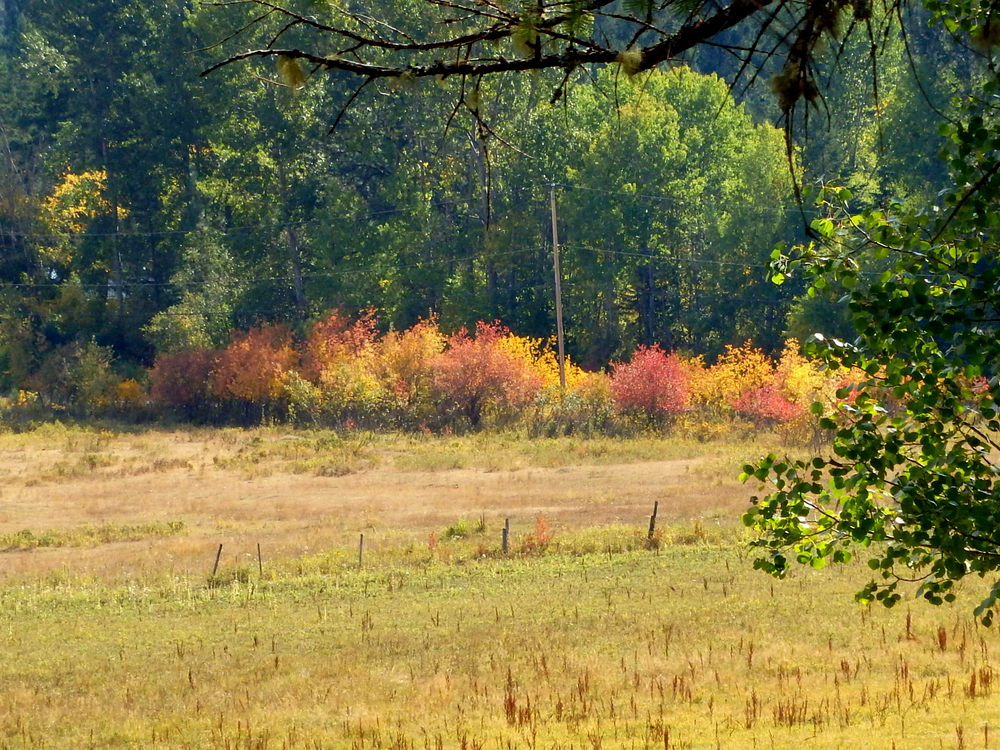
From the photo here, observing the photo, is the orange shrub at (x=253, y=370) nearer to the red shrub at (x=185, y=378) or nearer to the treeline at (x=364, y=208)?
the red shrub at (x=185, y=378)

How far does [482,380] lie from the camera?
55.8 metres

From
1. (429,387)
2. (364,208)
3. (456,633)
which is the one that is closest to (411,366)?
(429,387)

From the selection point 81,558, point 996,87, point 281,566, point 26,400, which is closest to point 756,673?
point 996,87

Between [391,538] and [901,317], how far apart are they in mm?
21181

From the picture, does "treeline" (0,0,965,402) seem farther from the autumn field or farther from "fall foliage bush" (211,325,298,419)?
the autumn field

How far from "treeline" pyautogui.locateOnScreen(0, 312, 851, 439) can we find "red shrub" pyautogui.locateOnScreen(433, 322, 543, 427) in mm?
55

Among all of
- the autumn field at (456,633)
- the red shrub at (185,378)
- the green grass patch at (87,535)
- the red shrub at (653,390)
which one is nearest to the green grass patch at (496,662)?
the autumn field at (456,633)

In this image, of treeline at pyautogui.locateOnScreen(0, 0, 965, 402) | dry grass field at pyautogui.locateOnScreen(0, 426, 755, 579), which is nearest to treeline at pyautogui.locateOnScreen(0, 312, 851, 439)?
treeline at pyautogui.locateOnScreen(0, 0, 965, 402)

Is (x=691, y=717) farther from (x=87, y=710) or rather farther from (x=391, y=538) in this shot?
(x=391, y=538)

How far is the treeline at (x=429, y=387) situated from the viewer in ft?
172

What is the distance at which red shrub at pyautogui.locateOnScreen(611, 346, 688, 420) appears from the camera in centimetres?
5256

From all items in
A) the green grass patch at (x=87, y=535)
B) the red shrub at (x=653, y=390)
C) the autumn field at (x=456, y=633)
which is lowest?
the green grass patch at (x=87, y=535)

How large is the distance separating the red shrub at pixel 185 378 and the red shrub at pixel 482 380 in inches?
536

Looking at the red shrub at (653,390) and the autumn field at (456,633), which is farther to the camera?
the red shrub at (653,390)
